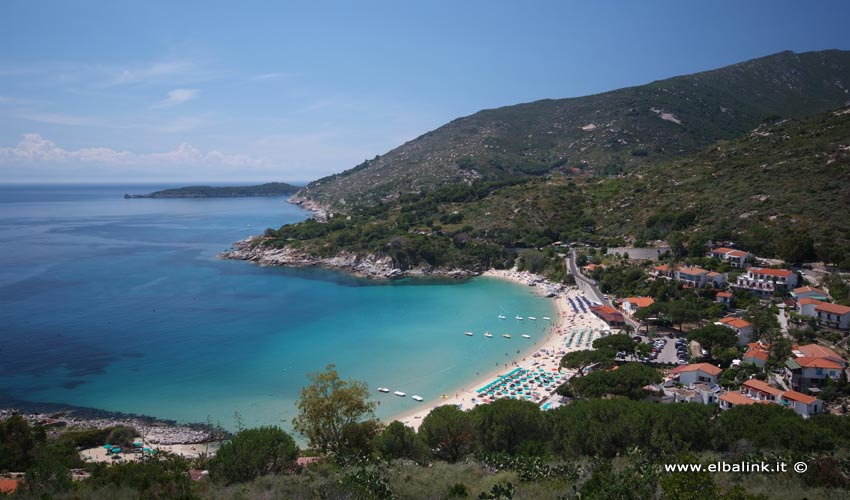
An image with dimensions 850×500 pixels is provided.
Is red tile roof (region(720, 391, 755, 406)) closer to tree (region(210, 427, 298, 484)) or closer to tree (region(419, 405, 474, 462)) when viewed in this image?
tree (region(419, 405, 474, 462))

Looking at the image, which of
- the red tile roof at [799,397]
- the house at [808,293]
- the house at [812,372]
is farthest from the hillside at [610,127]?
the red tile roof at [799,397]

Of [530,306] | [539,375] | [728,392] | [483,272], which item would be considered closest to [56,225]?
[483,272]

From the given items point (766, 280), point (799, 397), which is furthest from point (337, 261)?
point (799, 397)

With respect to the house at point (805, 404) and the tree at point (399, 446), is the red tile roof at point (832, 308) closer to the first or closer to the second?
the house at point (805, 404)

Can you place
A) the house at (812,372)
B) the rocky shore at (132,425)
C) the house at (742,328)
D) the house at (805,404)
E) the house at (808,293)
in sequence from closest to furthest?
the house at (805,404)
the house at (812,372)
the rocky shore at (132,425)
the house at (742,328)
the house at (808,293)

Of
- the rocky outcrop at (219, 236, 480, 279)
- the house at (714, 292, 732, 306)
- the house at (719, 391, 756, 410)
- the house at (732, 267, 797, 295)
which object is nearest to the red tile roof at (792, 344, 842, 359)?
the house at (719, 391, 756, 410)
